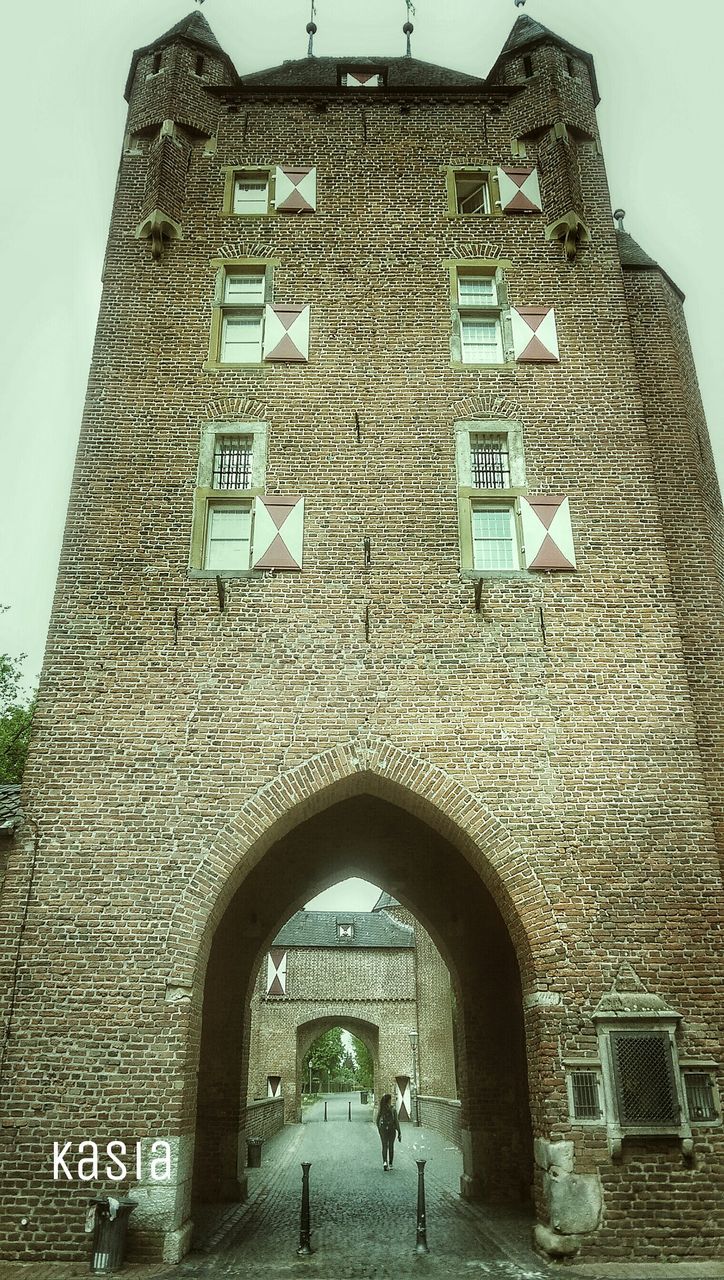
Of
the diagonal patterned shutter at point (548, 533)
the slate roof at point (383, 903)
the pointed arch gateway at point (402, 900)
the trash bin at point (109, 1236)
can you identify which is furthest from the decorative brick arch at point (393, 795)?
the slate roof at point (383, 903)

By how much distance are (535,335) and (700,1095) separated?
9.91 metres

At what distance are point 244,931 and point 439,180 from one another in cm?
1250

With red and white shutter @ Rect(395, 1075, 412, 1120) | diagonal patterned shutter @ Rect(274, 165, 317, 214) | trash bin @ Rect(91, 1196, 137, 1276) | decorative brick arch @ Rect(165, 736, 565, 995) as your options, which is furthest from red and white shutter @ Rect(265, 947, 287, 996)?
diagonal patterned shutter @ Rect(274, 165, 317, 214)

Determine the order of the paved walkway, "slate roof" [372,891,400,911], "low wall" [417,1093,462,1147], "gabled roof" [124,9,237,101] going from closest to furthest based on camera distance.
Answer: the paved walkway < "gabled roof" [124,9,237,101] < "low wall" [417,1093,462,1147] < "slate roof" [372,891,400,911]

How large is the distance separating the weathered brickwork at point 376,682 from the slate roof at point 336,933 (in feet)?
65.8

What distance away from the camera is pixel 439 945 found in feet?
49.5

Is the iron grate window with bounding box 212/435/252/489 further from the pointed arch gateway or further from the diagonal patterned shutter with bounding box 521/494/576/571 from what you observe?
the pointed arch gateway

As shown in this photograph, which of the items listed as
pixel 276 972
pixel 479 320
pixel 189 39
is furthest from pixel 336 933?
pixel 189 39

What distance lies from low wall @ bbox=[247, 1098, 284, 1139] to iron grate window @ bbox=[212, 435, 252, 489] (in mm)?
12368

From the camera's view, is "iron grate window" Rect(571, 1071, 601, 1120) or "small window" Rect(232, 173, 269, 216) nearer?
"iron grate window" Rect(571, 1071, 601, 1120)

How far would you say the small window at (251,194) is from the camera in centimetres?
1402

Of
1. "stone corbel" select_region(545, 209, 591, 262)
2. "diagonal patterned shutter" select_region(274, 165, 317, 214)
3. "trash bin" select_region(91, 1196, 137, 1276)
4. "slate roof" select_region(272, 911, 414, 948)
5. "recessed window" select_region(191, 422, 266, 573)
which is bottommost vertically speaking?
"trash bin" select_region(91, 1196, 137, 1276)

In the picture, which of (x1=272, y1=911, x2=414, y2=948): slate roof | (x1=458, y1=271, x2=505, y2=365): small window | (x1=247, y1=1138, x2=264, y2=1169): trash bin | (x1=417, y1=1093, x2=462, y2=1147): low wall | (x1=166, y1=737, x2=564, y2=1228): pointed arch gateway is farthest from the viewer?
(x1=272, y1=911, x2=414, y2=948): slate roof

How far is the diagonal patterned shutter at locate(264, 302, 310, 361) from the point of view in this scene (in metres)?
12.6
